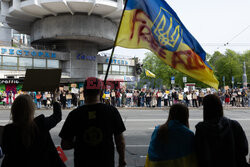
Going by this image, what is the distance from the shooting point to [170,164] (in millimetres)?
2562

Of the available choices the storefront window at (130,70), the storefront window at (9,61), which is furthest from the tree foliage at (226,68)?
the storefront window at (9,61)

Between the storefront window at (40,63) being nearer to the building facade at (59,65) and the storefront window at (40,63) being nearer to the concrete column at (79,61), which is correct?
the building facade at (59,65)

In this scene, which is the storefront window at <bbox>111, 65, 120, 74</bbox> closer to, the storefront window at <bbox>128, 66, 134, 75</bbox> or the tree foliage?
the storefront window at <bbox>128, 66, 134, 75</bbox>

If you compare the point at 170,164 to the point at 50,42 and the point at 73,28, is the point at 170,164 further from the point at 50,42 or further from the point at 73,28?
the point at 50,42

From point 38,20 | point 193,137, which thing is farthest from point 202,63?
point 38,20

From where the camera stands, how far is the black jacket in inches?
99.6

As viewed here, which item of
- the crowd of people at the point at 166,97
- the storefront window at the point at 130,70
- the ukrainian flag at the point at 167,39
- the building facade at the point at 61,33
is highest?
the building facade at the point at 61,33

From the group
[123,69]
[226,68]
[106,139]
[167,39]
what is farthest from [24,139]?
[226,68]

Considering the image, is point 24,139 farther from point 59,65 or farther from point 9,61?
point 59,65

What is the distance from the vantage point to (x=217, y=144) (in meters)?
2.54

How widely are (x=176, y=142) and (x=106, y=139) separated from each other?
769 millimetres

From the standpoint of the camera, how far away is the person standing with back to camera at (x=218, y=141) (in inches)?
99.7

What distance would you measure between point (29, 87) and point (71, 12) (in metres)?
38.4

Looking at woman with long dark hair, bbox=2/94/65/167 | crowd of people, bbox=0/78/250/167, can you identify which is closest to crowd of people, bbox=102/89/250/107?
crowd of people, bbox=0/78/250/167
